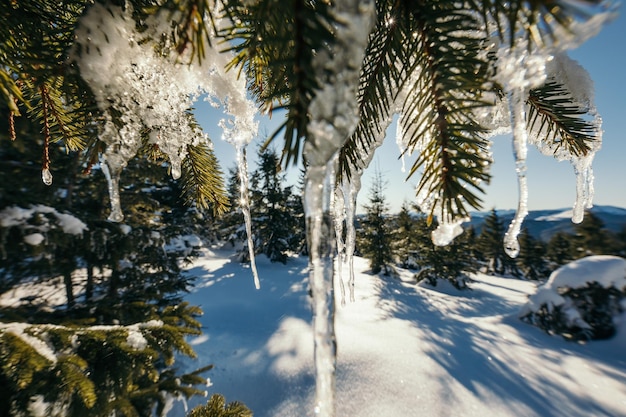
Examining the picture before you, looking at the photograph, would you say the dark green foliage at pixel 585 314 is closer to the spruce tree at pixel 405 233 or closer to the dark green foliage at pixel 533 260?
the spruce tree at pixel 405 233

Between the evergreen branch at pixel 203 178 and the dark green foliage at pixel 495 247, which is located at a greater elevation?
the evergreen branch at pixel 203 178

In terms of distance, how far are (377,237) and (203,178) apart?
53.2ft

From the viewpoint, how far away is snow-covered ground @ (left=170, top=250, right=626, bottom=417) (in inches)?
173

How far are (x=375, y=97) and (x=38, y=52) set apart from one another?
0.72m

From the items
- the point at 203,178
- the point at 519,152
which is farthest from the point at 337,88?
the point at 203,178

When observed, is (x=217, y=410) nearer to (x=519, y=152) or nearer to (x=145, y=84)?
(x=145, y=84)

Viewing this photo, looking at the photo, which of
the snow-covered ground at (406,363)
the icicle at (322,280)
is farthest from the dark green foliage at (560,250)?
the icicle at (322,280)

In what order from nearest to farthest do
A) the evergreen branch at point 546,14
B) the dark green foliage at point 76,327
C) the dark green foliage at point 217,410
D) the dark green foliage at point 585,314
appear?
the evergreen branch at point 546,14, the dark green foliage at point 76,327, the dark green foliage at point 217,410, the dark green foliage at point 585,314

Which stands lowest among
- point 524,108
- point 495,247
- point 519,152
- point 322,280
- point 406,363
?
point 406,363

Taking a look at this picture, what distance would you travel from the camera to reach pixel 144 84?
27.1 inches

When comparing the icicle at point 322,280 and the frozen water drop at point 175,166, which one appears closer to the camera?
the icicle at point 322,280

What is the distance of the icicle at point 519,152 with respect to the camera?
545 mm

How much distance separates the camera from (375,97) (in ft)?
2.11

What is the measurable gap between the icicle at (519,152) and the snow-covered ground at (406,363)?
4297 mm
